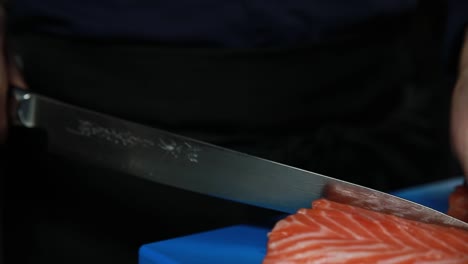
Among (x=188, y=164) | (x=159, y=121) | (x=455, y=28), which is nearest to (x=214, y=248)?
(x=188, y=164)

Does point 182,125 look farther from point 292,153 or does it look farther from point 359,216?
point 359,216

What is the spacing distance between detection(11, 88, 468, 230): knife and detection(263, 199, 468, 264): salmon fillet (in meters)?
0.03

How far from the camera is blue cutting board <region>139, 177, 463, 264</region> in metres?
1.08

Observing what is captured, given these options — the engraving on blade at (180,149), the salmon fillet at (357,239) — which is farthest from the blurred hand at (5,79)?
the salmon fillet at (357,239)

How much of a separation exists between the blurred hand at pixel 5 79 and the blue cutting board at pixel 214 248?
422 millimetres

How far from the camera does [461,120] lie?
1250mm

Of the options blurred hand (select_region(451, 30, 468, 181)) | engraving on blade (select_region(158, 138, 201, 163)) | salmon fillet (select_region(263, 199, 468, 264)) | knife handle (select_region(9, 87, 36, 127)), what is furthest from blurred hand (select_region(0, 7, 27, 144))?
blurred hand (select_region(451, 30, 468, 181))

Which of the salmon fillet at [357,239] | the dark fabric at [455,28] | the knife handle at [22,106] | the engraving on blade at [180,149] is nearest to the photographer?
the salmon fillet at [357,239]

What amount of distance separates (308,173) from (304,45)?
0.46 metres

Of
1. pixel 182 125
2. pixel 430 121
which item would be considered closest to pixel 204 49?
pixel 182 125

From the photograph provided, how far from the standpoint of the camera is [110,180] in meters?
1.38

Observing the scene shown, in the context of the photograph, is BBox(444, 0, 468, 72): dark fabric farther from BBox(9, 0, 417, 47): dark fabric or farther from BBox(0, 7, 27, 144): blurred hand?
BBox(0, 7, 27, 144): blurred hand

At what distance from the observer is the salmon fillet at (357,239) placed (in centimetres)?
100

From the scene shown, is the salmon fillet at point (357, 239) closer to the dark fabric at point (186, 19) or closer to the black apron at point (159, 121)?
the black apron at point (159, 121)
